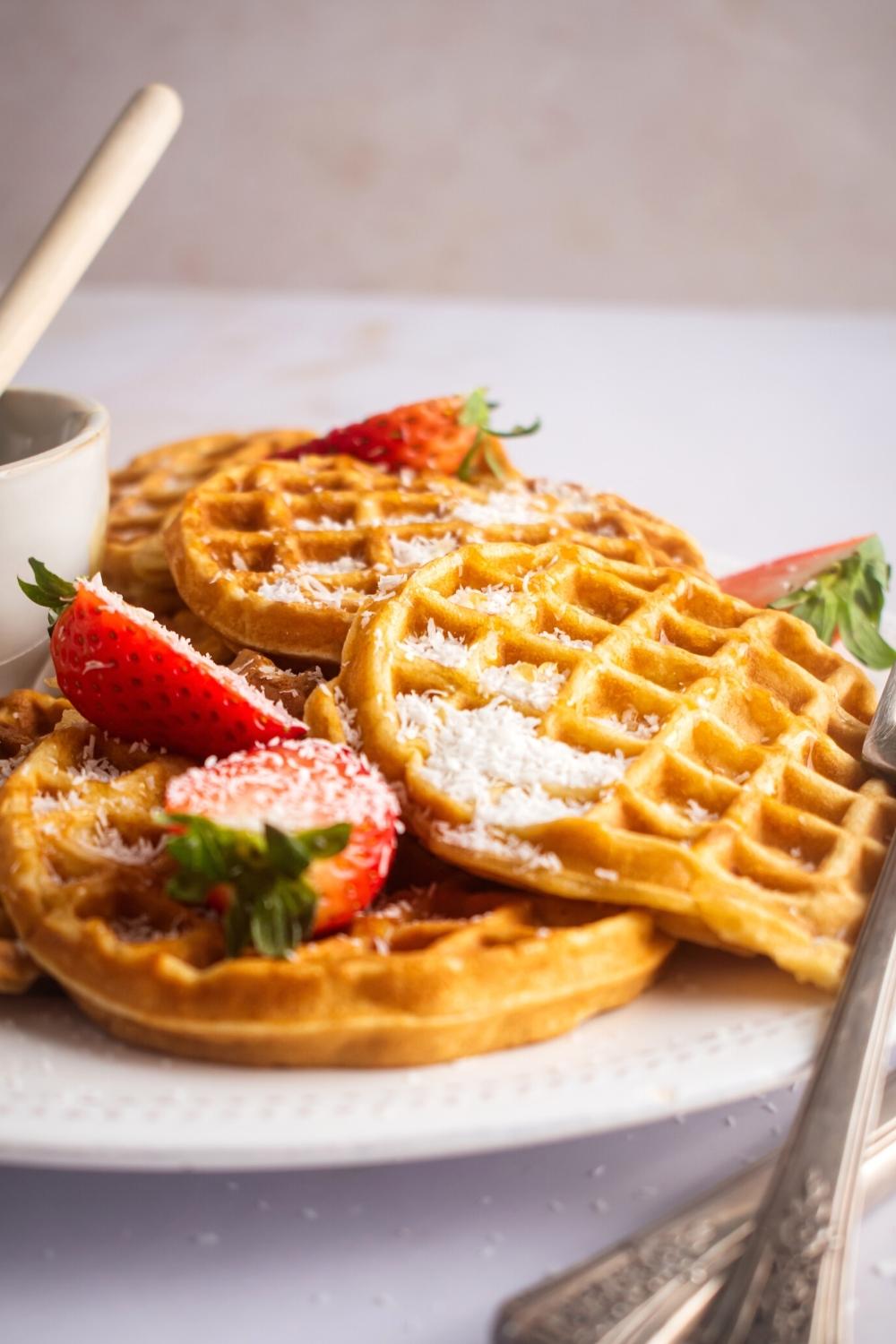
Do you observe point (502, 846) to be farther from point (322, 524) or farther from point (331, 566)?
point (322, 524)

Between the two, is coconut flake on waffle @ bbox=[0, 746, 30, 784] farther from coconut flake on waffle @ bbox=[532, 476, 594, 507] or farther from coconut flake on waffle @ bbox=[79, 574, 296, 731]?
coconut flake on waffle @ bbox=[532, 476, 594, 507]

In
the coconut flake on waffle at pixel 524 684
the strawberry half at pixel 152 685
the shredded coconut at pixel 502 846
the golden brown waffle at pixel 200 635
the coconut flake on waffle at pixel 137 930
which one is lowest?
the coconut flake on waffle at pixel 137 930

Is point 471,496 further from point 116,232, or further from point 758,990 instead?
point 116,232

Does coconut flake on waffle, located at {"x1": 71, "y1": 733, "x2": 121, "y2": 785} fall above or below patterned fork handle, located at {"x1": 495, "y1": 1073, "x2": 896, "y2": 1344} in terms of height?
below

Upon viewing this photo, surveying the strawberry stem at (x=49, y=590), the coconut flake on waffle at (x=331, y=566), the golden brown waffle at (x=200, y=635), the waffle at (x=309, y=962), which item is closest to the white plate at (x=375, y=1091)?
the waffle at (x=309, y=962)

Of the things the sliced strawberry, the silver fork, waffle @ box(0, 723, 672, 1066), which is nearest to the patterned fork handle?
the silver fork

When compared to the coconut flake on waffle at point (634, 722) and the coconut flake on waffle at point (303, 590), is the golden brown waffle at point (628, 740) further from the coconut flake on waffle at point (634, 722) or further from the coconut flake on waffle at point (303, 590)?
the coconut flake on waffle at point (303, 590)

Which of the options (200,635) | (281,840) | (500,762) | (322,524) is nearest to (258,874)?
(281,840)
